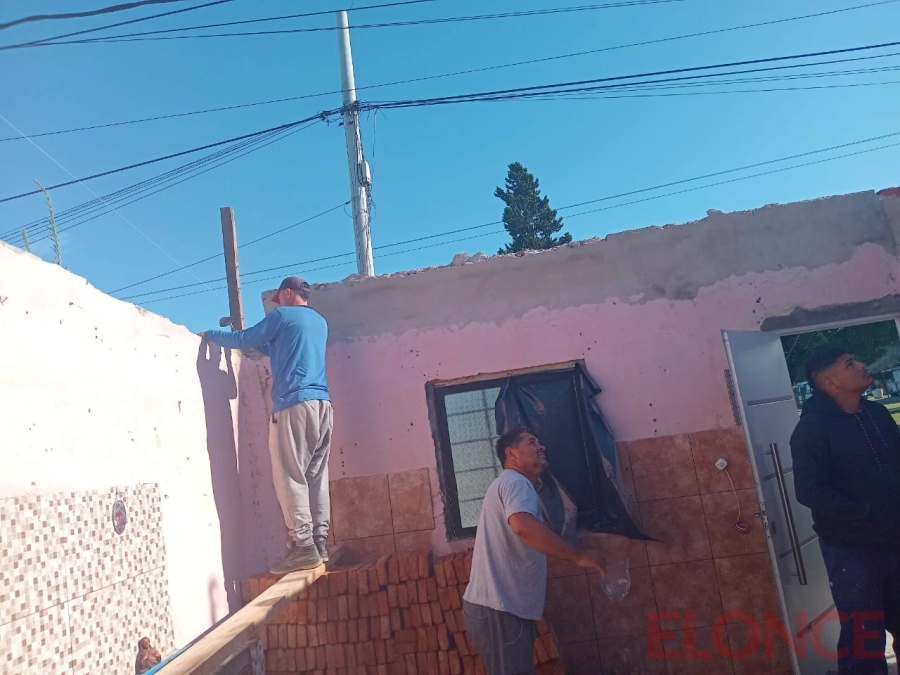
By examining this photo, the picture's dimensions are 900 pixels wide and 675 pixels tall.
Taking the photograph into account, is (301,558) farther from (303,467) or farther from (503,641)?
(503,641)

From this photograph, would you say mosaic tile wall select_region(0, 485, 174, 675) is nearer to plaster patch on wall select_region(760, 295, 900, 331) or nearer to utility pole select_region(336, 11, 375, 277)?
plaster patch on wall select_region(760, 295, 900, 331)

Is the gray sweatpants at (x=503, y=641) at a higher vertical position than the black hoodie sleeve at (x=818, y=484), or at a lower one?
lower

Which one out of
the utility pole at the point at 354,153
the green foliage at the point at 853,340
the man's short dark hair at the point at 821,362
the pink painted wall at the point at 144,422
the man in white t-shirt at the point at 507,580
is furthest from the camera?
the green foliage at the point at 853,340

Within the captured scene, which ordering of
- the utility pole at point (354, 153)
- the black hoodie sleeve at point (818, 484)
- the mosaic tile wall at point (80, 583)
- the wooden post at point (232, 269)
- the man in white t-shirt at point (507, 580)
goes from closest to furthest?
the mosaic tile wall at point (80, 583), the black hoodie sleeve at point (818, 484), the man in white t-shirt at point (507, 580), the wooden post at point (232, 269), the utility pole at point (354, 153)

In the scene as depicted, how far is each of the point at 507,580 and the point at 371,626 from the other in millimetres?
1396

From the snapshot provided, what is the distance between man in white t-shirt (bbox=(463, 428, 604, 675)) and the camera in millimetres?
2943

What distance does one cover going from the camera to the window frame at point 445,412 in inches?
177

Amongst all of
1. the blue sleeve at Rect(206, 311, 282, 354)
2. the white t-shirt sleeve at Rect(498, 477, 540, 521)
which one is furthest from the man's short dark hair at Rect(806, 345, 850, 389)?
the blue sleeve at Rect(206, 311, 282, 354)

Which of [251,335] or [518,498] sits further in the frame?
[251,335]

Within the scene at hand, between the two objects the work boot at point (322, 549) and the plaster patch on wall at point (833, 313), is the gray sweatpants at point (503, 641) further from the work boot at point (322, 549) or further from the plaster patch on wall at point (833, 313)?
the plaster patch on wall at point (833, 313)

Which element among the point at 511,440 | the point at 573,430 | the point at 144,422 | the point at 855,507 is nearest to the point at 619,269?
the point at 573,430

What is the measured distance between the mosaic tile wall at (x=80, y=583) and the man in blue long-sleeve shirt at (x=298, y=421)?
2.61 feet

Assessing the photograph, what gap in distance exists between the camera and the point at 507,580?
9.88 feet

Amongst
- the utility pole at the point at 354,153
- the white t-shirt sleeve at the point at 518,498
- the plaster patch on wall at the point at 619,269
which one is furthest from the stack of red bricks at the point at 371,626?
the utility pole at the point at 354,153
